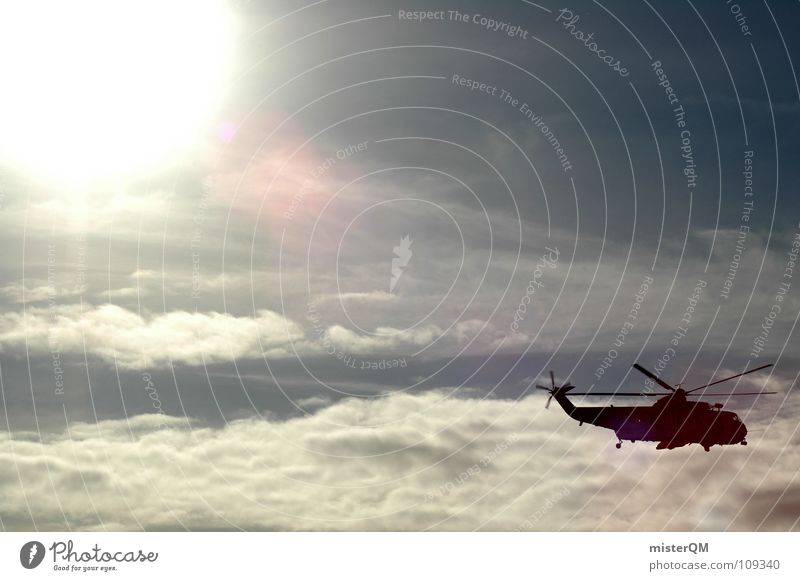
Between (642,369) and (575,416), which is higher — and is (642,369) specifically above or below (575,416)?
above

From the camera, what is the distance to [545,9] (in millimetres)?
71875

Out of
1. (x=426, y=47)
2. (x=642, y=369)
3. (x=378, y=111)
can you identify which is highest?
(x=426, y=47)

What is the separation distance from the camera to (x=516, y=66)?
251ft

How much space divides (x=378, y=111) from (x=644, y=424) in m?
44.7
